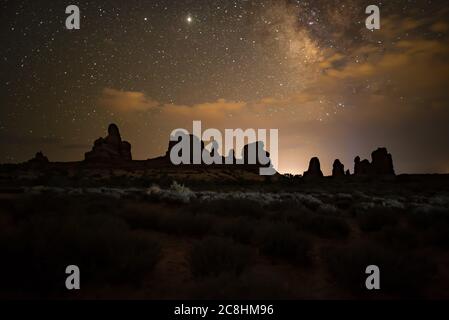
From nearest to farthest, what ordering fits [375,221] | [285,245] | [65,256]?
[65,256]
[285,245]
[375,221]

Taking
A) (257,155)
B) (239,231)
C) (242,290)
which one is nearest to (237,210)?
(239,231)

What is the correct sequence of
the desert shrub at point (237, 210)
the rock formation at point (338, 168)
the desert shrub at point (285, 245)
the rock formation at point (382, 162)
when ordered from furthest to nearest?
the rock formation at point (338, 168)
the rock formation at point (382, 162)
the desert shrub at point (237, 210)
the desert shrub at point (285, 245)

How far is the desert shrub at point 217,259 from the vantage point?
523 cm

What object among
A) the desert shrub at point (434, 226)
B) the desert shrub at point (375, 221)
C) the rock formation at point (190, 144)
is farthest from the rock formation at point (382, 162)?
the desert shrub at point (375, 221)

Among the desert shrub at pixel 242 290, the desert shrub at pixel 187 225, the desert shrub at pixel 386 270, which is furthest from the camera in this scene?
the desert shrub at pixel 187 225

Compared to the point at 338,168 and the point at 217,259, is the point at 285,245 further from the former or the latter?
the point at 338,168

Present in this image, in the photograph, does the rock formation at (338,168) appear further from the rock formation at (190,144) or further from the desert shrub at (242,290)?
the desert shrub at (242,290)

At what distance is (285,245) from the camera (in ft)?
23.4

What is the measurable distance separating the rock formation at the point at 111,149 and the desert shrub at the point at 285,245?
349 ft

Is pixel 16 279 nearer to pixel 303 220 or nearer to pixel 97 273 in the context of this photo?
pixel 97 273

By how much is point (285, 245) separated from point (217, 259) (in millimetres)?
2429

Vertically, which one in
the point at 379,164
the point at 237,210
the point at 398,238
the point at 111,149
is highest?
the point at 111,149
